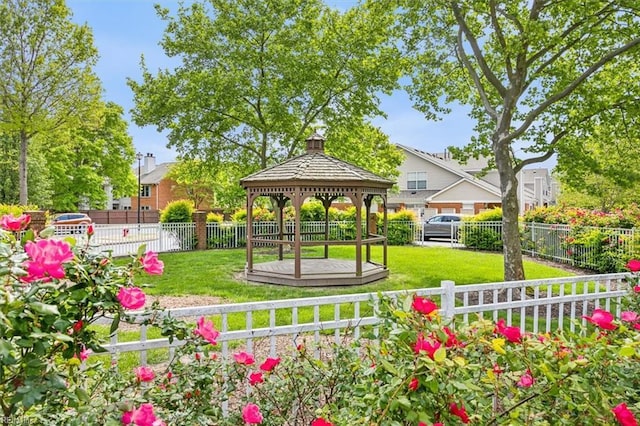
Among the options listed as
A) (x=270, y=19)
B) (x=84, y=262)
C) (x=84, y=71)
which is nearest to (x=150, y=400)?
(x=84, y=262)

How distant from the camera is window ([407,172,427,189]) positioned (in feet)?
122

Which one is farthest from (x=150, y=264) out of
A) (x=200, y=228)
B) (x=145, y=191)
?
(x=145, y=191)

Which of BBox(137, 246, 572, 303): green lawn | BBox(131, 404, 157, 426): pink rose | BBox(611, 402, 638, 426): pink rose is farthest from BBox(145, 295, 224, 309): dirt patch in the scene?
BBox(611, 402, 638, 426): pink rose

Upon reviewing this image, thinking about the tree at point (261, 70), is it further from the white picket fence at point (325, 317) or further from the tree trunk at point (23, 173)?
the white picket fence at point (325, 317)

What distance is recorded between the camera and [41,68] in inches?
813

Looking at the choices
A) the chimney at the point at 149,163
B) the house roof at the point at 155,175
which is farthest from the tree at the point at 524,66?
the chimney at the point at 149,163

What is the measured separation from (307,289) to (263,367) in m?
7.65

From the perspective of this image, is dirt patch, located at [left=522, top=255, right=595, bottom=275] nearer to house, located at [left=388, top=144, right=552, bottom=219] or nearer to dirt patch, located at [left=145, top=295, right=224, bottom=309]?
dirt patch, located at [left=145, top=295, right=224, bottom=309]

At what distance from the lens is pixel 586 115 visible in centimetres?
931

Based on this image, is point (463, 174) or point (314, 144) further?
point (463, 174)

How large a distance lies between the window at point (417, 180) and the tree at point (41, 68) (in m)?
25.4

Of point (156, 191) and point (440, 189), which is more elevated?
point (156, 191)

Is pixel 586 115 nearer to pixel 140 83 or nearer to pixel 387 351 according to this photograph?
pixel 387 351

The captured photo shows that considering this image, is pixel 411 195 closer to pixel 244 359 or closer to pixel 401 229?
pixel 401 229
